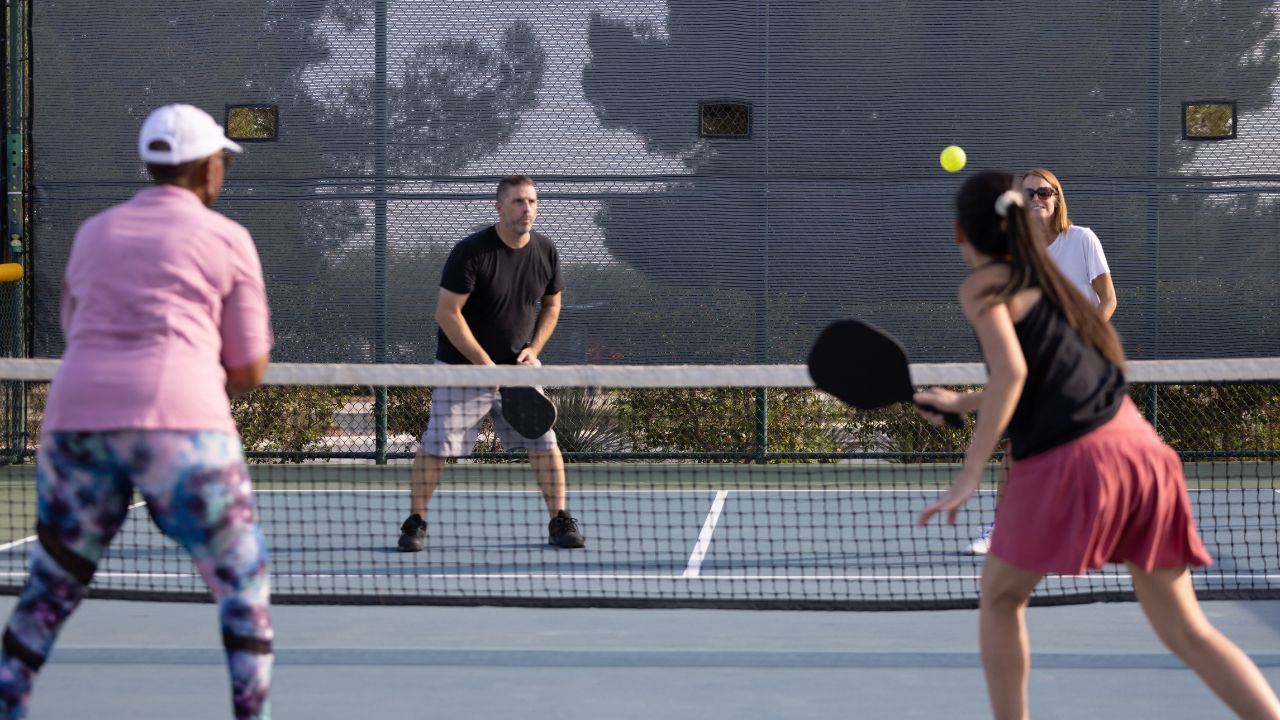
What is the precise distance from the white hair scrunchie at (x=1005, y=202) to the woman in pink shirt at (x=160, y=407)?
1.30m

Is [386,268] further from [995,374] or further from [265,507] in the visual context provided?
[995,374]

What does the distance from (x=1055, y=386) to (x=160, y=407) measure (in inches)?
61.2

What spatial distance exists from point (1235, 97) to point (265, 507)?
574 cm

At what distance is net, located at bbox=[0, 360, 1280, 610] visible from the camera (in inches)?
191

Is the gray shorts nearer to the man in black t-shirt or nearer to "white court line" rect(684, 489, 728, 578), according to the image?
the man in black t-shirt

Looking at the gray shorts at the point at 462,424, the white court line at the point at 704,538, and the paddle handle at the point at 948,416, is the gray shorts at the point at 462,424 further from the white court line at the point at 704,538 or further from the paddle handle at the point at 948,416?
the paddle handle at the point at 948,416

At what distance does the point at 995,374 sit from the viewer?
2.82 m

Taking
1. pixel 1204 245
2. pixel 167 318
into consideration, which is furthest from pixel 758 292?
pixel 167 318

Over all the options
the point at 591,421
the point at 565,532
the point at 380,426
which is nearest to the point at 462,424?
the point at 565,532

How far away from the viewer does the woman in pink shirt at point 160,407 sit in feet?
8.63

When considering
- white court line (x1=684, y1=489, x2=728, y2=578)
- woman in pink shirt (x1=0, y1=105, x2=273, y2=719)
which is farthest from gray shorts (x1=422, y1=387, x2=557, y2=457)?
woman in pink shirt (x1=0, y1=105, x2=273, y2=719)

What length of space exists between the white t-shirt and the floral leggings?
3517 millimetres

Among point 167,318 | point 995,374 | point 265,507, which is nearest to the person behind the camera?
point 167,318

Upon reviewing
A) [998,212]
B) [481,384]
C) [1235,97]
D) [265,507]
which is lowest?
[265,507]
